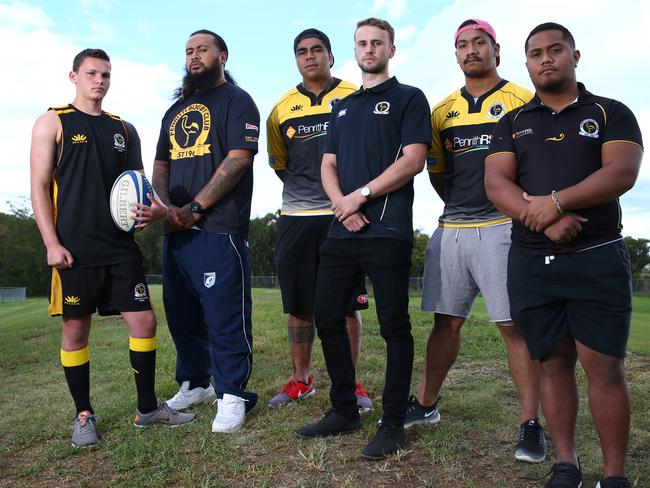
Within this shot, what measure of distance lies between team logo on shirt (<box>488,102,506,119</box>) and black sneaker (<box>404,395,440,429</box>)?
81.1 inches

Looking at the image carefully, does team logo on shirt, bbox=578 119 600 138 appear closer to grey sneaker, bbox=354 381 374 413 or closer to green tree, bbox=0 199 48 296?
grey sneaker, bbox=354 381 374 413

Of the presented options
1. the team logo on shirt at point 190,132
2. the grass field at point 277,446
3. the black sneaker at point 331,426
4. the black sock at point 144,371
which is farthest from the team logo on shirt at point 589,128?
the black sock at point 144,371

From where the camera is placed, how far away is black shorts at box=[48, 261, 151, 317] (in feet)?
13.7

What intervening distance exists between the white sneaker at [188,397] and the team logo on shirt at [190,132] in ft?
6.18

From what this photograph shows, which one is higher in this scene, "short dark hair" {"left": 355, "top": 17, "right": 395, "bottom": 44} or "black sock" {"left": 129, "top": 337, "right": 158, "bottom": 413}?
"short dark hair" {"left": 355, "top": 17, "right": 395, "bottom": 44}

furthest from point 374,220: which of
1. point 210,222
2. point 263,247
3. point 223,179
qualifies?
point 263,247

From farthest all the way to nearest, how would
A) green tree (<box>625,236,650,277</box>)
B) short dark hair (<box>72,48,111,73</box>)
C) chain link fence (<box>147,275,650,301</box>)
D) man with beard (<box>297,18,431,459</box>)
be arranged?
green tree (<box>625,236,650,277</box>)
chain link fence (<box>147,275,650,301</box>)
short dark hair (<box>72,48,111,73</box>)
man with beard (<box>297,18,431,459</box>)

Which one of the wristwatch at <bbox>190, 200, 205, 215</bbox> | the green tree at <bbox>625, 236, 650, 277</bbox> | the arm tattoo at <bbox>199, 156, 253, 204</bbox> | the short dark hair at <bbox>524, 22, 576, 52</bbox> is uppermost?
the short dark hair at <bbox>524, 22, 576, 52</bbox>

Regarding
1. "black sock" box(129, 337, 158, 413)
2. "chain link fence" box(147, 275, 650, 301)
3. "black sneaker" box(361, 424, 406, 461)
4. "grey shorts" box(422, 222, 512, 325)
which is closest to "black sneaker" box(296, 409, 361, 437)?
"black sneaker" box(361, 424, 406, 461)

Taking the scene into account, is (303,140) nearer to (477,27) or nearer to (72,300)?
(477,27)

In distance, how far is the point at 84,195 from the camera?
167 inches

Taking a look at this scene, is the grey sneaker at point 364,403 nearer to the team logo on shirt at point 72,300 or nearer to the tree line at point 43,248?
the team logo on shirt at point 72,300

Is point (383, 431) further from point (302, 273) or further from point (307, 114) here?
point (307, 114)

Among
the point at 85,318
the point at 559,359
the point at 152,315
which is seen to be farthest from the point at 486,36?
the point at 85,318
